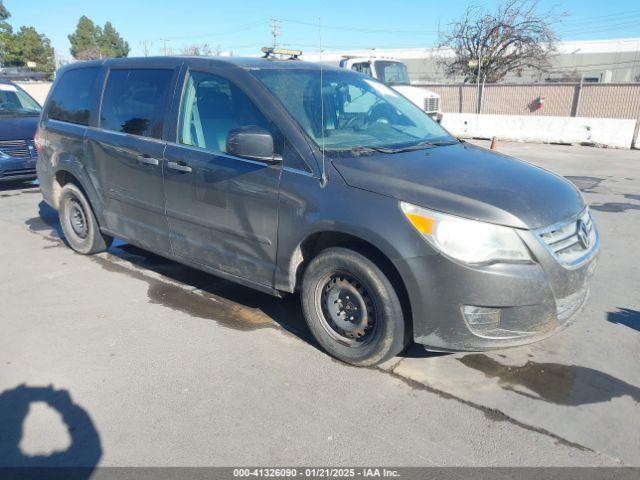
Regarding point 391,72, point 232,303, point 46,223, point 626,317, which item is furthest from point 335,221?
point 391,72

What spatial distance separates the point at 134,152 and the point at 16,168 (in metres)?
5.81

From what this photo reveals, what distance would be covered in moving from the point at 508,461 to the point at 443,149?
219 cm

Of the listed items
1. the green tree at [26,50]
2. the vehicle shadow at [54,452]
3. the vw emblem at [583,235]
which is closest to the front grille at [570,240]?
the vw emblem at [583,235]

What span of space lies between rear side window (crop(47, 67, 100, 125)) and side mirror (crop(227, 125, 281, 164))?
2449mm

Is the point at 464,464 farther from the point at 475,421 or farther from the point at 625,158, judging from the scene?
the point at 625,158

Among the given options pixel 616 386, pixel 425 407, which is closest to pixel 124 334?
pixel 425 407

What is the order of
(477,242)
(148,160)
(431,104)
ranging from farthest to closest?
(431,104) → (148,160) → (477,242)

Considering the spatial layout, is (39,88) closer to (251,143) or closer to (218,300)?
(218,300)

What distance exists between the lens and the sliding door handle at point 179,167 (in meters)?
3.99

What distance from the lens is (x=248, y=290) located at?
4770 millimetres

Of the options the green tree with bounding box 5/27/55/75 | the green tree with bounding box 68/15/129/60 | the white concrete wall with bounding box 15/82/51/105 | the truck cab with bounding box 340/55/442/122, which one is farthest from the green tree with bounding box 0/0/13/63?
the truck cab with bounding box 340/55/442/122

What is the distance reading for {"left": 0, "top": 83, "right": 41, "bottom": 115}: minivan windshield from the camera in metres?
9.61

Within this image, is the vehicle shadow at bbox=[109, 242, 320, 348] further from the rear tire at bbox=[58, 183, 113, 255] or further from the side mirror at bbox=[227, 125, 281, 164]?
the side mirror at bbox=[227, 125, 281, 164]

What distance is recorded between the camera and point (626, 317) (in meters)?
4.14
